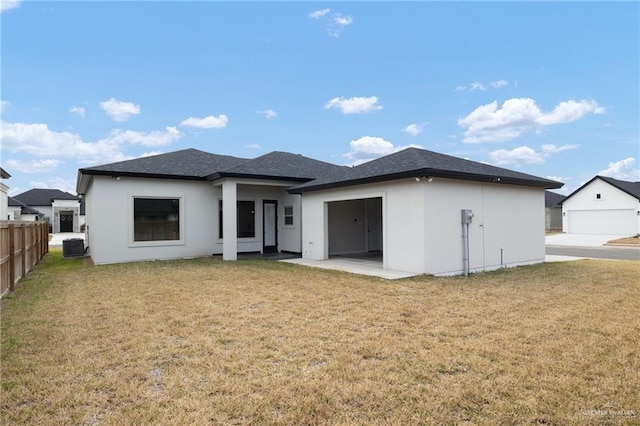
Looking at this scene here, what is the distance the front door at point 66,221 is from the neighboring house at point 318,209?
34048 mm

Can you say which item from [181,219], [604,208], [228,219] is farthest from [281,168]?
[604,208]

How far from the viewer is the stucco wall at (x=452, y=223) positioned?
31.2 ft

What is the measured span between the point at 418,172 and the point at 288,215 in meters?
7.89

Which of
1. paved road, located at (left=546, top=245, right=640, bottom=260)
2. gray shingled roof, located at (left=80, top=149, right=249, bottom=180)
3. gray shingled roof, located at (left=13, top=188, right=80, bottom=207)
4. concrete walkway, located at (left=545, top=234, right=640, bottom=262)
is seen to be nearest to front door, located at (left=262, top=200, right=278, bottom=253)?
gray shingled roof, located at (left=80, top=149, right=249, bottom=180)

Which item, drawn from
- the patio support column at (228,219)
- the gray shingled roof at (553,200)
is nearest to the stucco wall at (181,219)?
the patio support column at (228,219)

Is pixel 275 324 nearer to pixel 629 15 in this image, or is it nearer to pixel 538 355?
pixel 538 355

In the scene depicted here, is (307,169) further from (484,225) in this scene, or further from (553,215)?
(553,215)

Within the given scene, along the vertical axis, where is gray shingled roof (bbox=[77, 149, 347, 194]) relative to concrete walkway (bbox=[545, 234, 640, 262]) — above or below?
above

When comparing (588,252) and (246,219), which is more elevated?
(246,219)

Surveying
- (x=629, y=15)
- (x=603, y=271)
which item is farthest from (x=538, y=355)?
(x=629, y=15)

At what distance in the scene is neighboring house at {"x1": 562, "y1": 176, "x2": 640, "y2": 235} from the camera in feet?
94.4

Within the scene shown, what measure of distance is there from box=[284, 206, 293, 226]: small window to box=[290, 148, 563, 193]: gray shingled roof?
2.97 meters

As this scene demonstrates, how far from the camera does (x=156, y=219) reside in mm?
13539

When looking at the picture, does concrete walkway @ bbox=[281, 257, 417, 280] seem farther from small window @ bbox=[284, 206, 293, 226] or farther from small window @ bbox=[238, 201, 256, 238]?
small window @ bbox=[238, 201, 256, 238]
